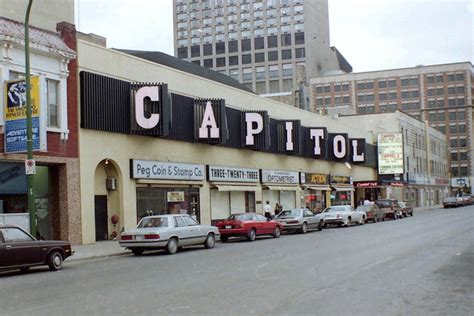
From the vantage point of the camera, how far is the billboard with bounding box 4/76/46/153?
66.1 ft

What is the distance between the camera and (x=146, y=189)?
96.4 ft

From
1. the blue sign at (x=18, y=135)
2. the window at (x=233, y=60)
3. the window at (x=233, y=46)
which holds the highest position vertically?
the window at (x=233, y=46)

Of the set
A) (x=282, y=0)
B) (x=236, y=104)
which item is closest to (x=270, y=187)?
(x=236, y=104)

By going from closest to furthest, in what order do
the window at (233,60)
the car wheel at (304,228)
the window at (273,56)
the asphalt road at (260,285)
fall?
the asphalt road at (260,285) < the car wheel at (304,228) < the window at (273,56) < the window at (233,60)

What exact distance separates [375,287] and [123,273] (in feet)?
20.8

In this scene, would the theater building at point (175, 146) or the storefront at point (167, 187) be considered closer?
the theater building at point (175, 146)

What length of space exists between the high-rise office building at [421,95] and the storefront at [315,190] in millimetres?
83884

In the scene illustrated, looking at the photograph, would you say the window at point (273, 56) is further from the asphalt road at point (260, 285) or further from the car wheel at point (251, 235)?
the asphalt road at point (260, 285)

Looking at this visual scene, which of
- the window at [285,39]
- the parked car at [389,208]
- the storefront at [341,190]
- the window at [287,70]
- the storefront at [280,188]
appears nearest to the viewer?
the storefront at [280,188]

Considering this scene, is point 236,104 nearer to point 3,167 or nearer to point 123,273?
point 3,167

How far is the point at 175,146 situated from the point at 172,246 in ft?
38.8

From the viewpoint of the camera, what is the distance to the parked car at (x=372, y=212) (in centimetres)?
4220

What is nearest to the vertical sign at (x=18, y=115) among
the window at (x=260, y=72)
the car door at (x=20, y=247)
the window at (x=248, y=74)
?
the car door at (x=20, y=247)

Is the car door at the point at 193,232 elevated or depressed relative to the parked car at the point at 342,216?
elevated
